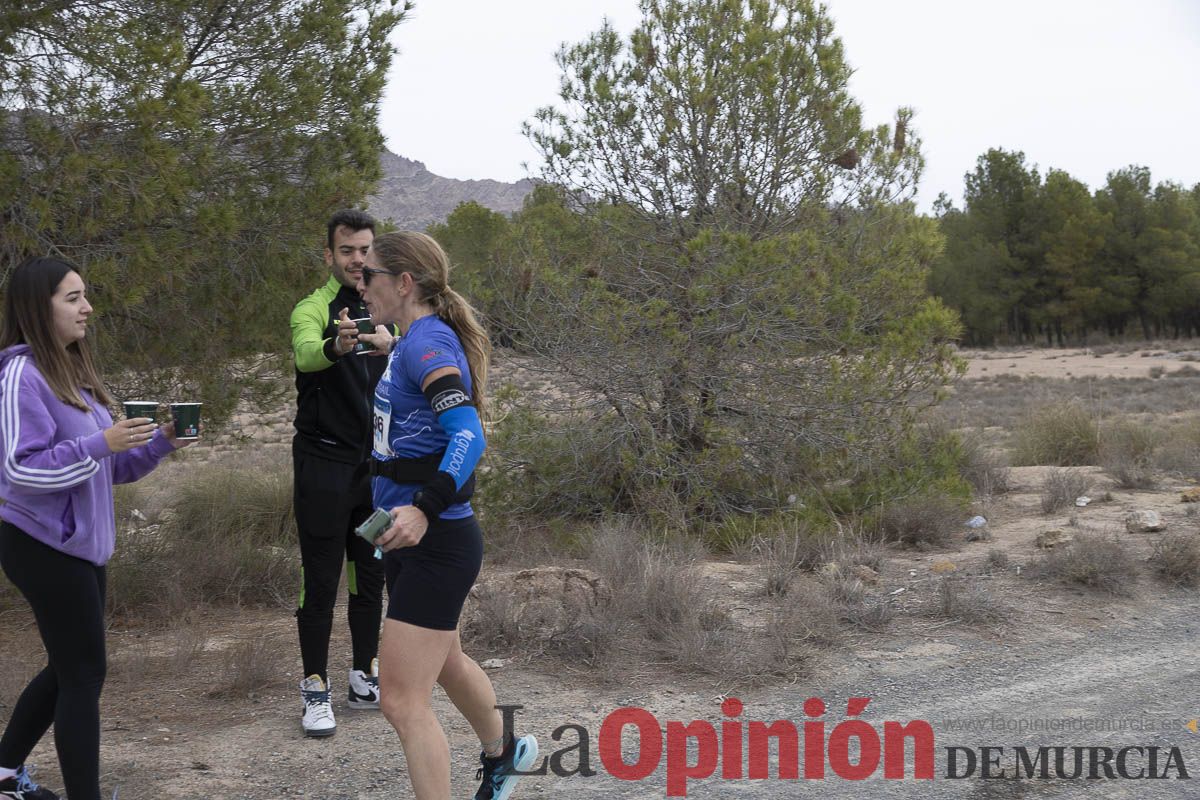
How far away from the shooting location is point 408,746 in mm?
2918

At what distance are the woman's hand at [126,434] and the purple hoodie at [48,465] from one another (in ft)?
0.10

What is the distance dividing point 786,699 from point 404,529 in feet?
8.57

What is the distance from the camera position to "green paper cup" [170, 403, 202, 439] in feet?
10.4

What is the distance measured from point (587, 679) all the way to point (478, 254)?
821cm

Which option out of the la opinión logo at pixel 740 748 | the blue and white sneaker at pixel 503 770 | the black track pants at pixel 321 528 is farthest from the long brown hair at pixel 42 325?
the la opinión logo at pixel 740 748

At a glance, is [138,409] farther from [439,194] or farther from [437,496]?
[439,194]

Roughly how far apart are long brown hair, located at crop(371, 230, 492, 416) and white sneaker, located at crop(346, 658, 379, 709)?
6.30ft

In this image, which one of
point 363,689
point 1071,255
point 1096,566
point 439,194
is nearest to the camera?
point 363,689

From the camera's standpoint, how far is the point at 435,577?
2.97 metres

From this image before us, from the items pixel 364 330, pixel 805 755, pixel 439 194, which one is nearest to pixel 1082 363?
pixel 439 194

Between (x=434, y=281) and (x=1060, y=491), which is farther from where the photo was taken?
(x=1060, y=491)

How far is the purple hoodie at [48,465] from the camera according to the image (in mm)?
2943

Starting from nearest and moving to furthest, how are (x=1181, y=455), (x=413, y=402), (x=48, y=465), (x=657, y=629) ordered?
(x=48, y=465), (x=413, y=402), (x=657, y=629), (x=1181, y=455)

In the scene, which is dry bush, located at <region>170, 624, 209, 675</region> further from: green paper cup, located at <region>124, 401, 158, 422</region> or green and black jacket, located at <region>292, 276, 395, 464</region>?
green paper cup, located at <region>124, 401, 158, 422</region>
